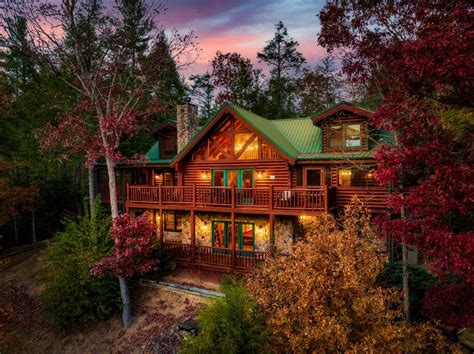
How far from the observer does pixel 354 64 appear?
8.70 metres

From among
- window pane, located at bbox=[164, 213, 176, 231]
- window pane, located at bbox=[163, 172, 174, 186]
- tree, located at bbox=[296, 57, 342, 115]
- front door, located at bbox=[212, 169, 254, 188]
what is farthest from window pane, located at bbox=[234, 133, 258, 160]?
tree, located at bbox=[296, 57, 342, 115]

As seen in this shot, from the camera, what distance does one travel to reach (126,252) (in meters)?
13.5

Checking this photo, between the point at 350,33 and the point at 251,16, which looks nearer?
the point at 350,33

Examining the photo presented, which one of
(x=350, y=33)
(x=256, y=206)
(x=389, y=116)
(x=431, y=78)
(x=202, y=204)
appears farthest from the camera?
(x=202, y=204)

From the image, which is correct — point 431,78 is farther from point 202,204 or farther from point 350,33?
point 202,204

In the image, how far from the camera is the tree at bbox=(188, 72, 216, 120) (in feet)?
138

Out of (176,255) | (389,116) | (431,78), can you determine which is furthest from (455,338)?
(176,255)

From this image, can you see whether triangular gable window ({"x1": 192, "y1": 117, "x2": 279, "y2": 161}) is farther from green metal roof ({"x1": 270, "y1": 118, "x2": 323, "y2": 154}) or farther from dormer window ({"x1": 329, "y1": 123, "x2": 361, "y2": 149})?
dormer window ({"x1": 329, "y1": 123, "x2": 361, "y2": 149})

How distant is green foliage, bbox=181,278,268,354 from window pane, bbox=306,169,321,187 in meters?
10.1

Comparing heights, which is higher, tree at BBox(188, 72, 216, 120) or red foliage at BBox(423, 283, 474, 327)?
tree at BBox(188, 72, 216, 120)

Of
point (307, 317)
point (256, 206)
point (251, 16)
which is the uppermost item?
point (251, 16)

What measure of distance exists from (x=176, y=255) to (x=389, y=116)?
14.2m

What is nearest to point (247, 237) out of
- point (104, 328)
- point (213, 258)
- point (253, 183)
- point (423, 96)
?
point (213, 258)

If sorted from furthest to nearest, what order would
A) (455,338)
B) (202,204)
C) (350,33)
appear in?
(202,204)
(455,338)
(350,33)
